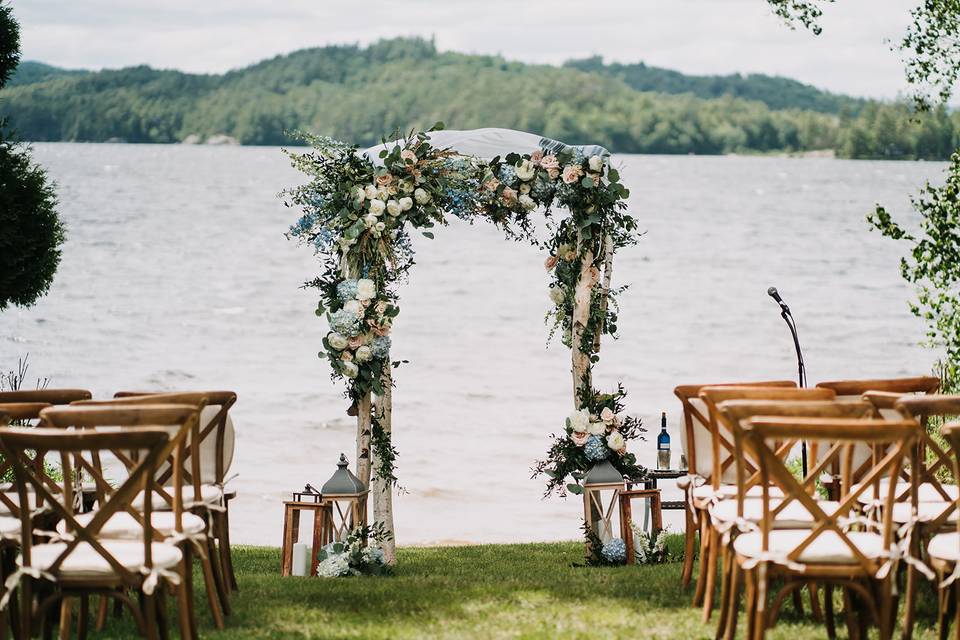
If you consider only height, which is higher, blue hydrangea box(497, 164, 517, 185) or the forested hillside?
the forested hillside

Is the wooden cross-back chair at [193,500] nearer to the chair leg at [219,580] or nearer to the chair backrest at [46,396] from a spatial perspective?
the chair leg at [219,580]

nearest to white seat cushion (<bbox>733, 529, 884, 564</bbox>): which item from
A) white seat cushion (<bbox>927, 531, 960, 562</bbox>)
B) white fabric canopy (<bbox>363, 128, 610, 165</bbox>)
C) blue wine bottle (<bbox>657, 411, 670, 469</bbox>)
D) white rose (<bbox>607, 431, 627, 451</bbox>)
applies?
white seat cushion (<bbox>927, 531, 960, 562</bbox>)

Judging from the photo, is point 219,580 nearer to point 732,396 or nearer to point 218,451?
point 218,451

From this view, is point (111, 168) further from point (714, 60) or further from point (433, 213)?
point (433, 213)

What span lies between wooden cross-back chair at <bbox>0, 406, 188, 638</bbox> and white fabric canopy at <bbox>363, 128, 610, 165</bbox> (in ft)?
12.0

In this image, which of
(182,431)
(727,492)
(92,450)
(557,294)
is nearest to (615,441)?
(557,294)

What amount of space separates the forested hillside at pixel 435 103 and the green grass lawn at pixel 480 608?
54.7 m

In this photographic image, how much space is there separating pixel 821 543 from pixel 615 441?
3130 mm

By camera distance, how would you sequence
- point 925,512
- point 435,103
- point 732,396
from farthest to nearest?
point 435,103 < point 732,396 < point 925,512

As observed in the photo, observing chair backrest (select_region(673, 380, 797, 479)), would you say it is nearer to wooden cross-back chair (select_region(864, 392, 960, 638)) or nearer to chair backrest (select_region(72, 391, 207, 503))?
wooden cross-back chair (select_region(864, 392, 960, 638))

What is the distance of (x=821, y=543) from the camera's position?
5.00m

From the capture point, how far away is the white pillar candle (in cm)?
777

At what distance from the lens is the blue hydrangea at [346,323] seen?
25.7ft

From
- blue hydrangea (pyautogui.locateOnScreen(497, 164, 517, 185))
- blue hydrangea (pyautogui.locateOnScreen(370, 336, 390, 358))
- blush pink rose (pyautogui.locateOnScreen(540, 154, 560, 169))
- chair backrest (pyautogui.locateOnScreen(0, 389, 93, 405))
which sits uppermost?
blush pink rose (pyautogui.locateOnScreen(540, 154, 560, 169))
